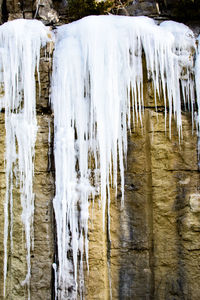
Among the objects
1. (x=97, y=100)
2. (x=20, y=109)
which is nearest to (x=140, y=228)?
(x=97, y=100)

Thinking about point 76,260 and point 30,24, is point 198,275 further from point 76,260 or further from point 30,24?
point 30,24

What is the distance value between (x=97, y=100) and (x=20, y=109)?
69cm

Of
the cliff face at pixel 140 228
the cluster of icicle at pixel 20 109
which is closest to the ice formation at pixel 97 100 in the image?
the cliff face at pixel 140 228

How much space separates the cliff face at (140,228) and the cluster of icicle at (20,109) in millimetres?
51

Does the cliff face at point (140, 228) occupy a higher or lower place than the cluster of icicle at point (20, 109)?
lower

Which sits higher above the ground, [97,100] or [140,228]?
[97,100]

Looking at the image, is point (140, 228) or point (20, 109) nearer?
point (140, 228)

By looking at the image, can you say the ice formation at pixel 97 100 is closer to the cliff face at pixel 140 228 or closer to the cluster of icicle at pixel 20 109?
the cliff face at pixel 140 228

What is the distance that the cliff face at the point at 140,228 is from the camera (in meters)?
2.61

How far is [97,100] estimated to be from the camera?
2684 millimetres

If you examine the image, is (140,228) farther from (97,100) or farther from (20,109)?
(20,109)

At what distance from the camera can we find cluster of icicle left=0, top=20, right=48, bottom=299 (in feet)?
8.78

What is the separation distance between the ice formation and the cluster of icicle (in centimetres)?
21

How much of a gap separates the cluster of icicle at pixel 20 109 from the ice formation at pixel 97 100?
21 cm
